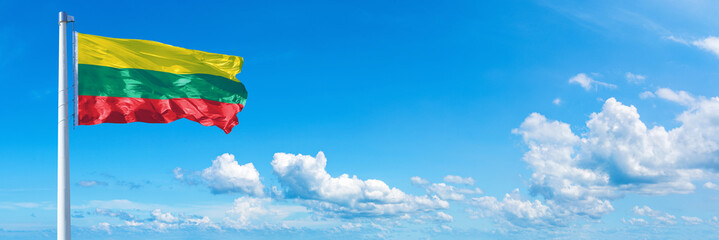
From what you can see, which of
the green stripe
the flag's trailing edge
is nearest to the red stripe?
the flag's trailing edge

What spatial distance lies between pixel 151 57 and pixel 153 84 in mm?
1357

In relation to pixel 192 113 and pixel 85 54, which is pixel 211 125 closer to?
pixel 192 113

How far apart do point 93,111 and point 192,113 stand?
4.41 metres

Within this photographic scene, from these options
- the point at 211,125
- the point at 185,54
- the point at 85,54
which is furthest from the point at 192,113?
A: the point at 85,54

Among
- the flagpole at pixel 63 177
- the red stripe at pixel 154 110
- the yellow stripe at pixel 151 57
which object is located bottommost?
the flagpole at pixel 63 177

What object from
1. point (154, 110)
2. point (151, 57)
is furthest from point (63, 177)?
point (151, 57)

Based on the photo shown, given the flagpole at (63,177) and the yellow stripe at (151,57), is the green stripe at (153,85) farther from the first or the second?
the flagpole at (63,177)

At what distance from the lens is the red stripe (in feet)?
85.5

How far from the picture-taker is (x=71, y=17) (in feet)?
82.4

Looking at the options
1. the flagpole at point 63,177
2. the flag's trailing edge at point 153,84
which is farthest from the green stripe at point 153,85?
the flagpole at point 63,177

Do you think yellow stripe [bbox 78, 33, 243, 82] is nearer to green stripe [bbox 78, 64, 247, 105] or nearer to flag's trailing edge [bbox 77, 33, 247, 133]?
flag's trailing edge [bbox 77, 33, 247, 133]

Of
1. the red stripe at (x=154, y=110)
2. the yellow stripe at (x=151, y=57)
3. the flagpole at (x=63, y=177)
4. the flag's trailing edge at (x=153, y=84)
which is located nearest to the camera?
the flagpole at (x=63, y=177)

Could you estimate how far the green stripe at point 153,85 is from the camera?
26.4 m

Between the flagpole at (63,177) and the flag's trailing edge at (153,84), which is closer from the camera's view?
the flagpole at (63,177)
